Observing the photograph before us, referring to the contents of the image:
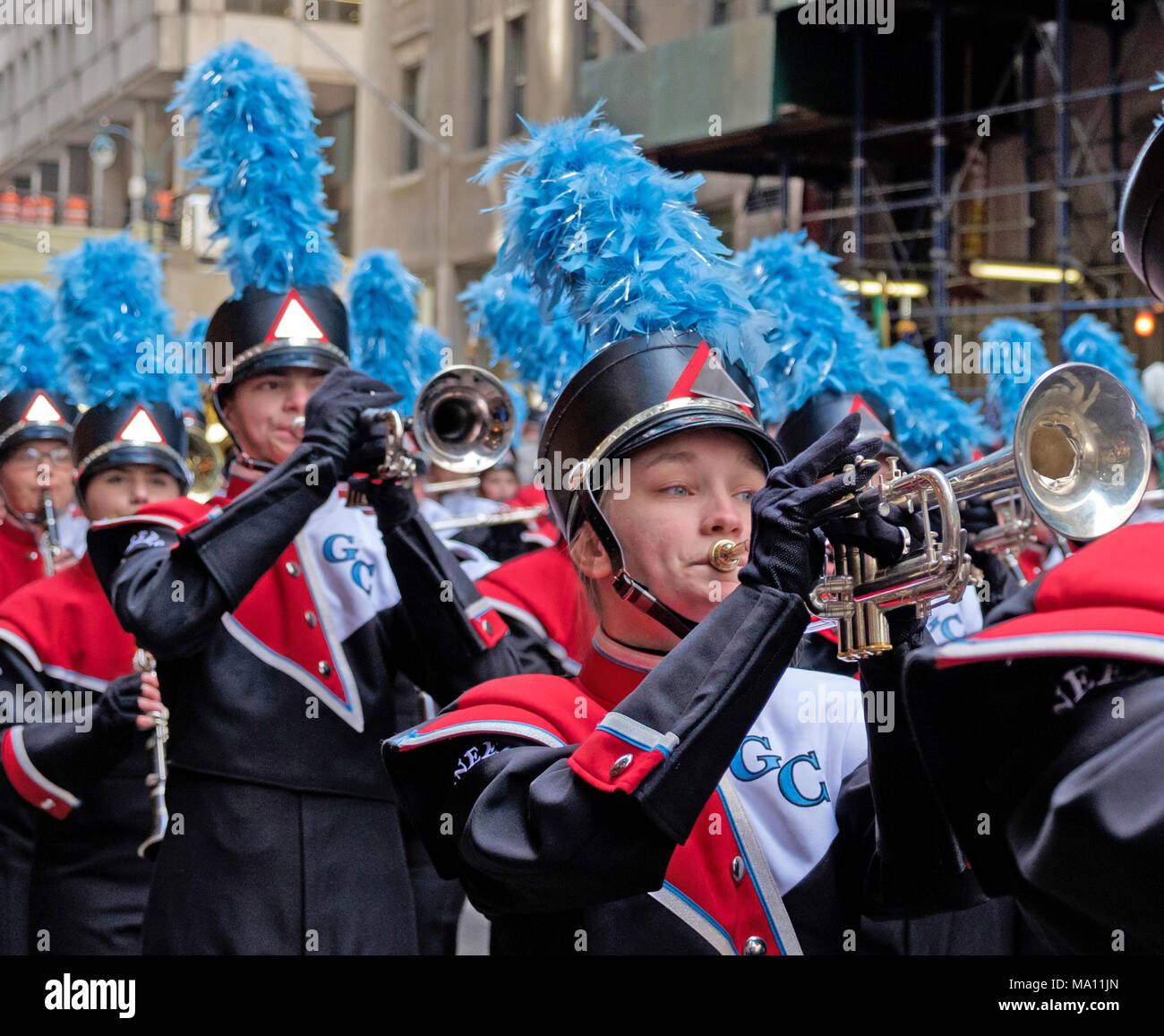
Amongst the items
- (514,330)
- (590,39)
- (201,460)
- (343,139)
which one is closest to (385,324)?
(514,330)

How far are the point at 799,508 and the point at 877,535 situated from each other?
0.14 m

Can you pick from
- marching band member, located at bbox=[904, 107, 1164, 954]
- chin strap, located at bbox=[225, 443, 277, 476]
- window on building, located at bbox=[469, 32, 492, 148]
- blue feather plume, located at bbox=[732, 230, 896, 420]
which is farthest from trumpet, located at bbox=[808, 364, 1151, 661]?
window on building, located at bbox=[469, 32, 492, 148]

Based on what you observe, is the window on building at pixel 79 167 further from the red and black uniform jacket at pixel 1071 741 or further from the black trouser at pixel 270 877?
the red and black uniform jacket at pixel 1071 741

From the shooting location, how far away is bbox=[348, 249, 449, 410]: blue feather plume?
220 inches

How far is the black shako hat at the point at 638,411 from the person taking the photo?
2.39 metres

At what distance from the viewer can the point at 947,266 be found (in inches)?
588

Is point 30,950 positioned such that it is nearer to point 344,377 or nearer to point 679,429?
point 344,377

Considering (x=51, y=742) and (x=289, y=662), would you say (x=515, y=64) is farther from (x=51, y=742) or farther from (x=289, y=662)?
(x=289, y=662)

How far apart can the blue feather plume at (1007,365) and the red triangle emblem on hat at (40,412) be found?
3.62 m

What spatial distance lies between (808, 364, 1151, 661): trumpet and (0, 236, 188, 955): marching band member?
2381mm

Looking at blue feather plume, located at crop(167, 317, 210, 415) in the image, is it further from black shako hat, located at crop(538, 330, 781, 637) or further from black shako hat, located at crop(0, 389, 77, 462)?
black shako hat, located at crop(538, 330, 781, 637)

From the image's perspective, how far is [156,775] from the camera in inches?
169

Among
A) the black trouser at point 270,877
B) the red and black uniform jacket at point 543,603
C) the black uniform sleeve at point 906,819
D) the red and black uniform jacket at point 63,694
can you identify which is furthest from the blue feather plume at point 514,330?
the black uniform sleeve at point 906,819
